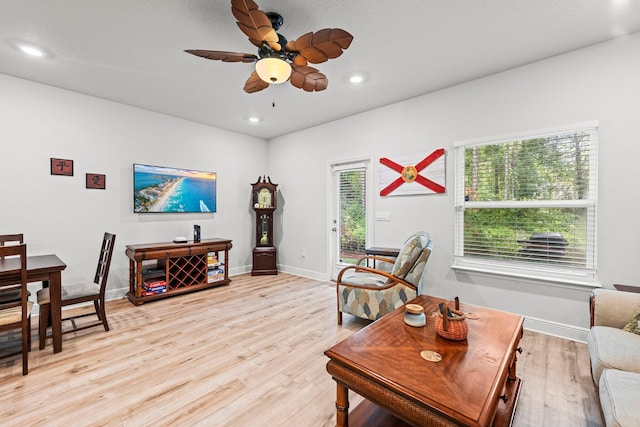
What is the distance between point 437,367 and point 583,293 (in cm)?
225

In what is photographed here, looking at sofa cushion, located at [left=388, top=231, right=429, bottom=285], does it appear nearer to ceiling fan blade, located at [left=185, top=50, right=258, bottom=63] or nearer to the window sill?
the window sill

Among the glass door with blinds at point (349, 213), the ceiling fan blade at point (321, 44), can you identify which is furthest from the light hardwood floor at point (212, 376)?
the ceiling fan blade at point (321, 44)

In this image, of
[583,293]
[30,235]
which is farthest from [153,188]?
[583,293]

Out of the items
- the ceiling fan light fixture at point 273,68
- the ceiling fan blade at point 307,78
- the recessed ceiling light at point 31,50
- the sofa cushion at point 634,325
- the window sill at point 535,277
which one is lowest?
the sofa cushion at point 634,325

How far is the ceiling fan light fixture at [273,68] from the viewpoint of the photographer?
2.07 metres

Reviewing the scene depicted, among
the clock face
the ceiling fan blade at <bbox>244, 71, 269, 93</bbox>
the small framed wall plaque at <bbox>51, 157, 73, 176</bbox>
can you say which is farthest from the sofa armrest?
the small framed wall plaque at <bbox>51, 157, 73, 176</bbox>

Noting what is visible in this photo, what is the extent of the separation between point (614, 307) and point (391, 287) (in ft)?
5.05

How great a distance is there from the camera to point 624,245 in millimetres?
2395

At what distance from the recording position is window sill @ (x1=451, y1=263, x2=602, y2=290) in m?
2.54

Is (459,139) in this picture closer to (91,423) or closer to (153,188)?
(91,423)

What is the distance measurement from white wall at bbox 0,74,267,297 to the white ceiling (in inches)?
12.3

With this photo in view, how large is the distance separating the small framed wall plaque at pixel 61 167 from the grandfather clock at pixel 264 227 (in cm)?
257

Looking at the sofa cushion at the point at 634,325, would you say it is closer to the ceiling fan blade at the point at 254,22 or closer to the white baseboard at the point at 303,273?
the ceiling fan blade at the point at 254,22

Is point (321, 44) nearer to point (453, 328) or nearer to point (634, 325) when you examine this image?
point (453, 328)
